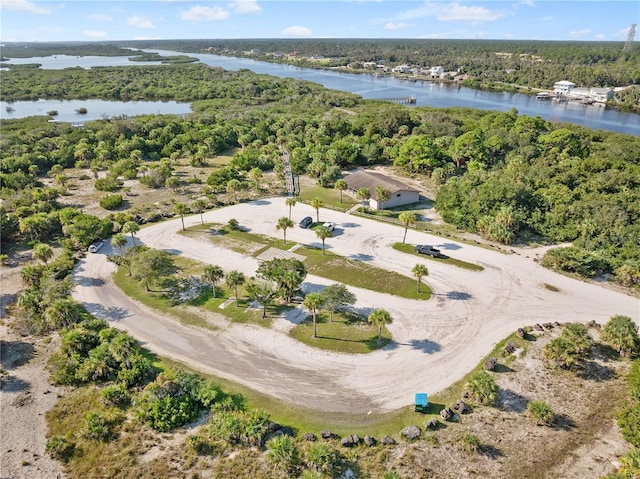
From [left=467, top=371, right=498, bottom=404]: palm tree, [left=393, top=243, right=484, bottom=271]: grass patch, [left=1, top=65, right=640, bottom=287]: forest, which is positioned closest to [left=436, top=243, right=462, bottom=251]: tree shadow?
[left=393, top=243, right=484, bottom=271]: grass patch

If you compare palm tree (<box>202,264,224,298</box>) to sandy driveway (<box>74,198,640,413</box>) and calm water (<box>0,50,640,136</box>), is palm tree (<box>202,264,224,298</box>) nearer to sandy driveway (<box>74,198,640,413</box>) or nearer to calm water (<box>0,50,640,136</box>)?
sandy driveway (<box>74,198,640,413</box>)

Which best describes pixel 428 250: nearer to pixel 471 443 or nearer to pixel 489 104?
pixel 471 443

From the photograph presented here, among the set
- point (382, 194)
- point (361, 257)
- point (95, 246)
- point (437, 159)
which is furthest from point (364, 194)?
point (95, 246)

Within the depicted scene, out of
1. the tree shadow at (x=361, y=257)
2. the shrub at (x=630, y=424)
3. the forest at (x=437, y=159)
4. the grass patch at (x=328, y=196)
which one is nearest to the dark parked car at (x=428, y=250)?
the tree shadow at (x=361, y=257)

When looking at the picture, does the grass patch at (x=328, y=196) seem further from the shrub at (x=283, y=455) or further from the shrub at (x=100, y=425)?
the shrub at (x=100, y=425)

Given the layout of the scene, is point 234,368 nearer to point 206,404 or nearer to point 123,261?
point 206,404

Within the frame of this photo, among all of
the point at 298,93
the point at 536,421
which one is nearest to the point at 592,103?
the point at 298,93
